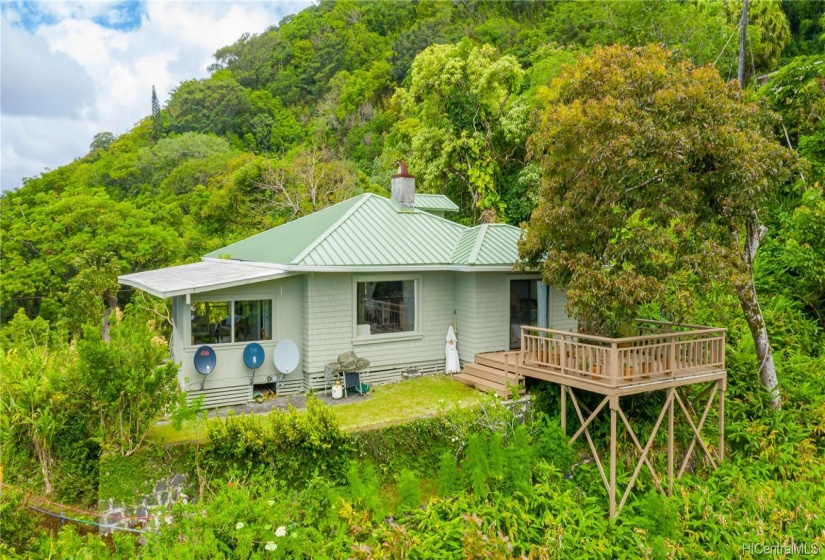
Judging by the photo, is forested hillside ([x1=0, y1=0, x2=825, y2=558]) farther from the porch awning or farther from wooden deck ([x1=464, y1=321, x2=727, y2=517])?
the porch awning

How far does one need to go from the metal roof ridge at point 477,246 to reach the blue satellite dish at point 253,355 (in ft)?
16.2

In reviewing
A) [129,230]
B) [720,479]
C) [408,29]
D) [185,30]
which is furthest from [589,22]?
[720,479]

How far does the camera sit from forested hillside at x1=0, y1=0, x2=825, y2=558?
870cm

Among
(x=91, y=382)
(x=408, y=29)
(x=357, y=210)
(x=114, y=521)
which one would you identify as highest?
(x=408, y=29)

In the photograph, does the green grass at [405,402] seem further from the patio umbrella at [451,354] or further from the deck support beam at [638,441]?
the deck support beam at [638,441]

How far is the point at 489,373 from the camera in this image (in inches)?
468

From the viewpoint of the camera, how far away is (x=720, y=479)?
1041 centimetres

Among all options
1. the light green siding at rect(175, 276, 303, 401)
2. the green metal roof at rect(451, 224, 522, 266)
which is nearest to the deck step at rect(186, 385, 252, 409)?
the light green siding at rect(175, 276, 303, 401)

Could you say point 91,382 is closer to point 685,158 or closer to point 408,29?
point 685,158

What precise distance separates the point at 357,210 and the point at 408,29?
40.9 metres

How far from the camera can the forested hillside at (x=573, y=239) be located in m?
8.70

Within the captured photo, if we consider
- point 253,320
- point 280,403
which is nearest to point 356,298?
point 253,320

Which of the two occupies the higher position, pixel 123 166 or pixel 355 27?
pixel 355 27

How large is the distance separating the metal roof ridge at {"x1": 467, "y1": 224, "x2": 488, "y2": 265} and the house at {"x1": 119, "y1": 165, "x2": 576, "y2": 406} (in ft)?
0.11
